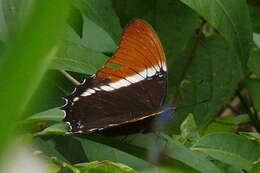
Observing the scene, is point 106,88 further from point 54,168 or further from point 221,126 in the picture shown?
point 221,126

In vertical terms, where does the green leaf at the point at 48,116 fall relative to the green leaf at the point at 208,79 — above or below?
above

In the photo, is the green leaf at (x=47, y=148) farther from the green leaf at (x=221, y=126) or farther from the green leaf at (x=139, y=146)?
the green leaf at (x=221, y=126)

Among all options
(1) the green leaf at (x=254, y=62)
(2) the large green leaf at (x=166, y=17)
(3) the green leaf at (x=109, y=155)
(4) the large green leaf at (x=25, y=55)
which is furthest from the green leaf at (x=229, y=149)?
(4) the large green leaf at (x=25, y=55)

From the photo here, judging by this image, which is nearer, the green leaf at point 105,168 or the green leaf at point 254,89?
the green leaf at point 105,168

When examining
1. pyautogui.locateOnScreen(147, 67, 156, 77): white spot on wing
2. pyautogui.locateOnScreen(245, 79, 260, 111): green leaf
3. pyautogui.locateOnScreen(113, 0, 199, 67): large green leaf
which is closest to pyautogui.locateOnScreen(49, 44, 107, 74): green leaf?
pyautogui.locateOnScreen(147, 67, 156, 77): white spot on wing

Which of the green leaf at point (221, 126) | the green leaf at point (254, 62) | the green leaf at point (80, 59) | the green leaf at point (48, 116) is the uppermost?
the green leaf at point (80, 59)

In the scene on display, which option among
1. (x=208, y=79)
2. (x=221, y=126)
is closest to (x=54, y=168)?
(x=208, y=79)

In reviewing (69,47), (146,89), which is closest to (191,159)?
(146,89)
